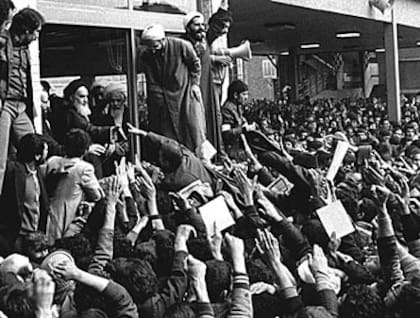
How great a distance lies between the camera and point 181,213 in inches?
239

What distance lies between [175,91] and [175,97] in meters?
0.06

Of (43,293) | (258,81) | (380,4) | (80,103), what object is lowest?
(43,293)

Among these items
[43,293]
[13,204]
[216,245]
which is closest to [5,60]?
[13,204]

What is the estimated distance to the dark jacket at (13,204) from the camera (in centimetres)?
652

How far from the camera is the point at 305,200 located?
6676mm

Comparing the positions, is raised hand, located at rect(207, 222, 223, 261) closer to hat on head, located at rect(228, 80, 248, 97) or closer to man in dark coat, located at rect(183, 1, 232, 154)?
man in dark coat, located at rect(183, 1, 232, 154)

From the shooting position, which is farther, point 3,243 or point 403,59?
point 403,59

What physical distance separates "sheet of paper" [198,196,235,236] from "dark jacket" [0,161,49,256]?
1516 millimetres

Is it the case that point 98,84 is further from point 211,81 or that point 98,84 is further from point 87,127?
point 87,127

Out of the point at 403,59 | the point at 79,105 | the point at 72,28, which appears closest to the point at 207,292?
the point at 79,105

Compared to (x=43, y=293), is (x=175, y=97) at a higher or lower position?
higher

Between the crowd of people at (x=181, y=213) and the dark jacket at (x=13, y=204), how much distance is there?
1cm

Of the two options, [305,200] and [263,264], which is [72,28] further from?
[263,264]

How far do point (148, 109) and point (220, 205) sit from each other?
4.40m
